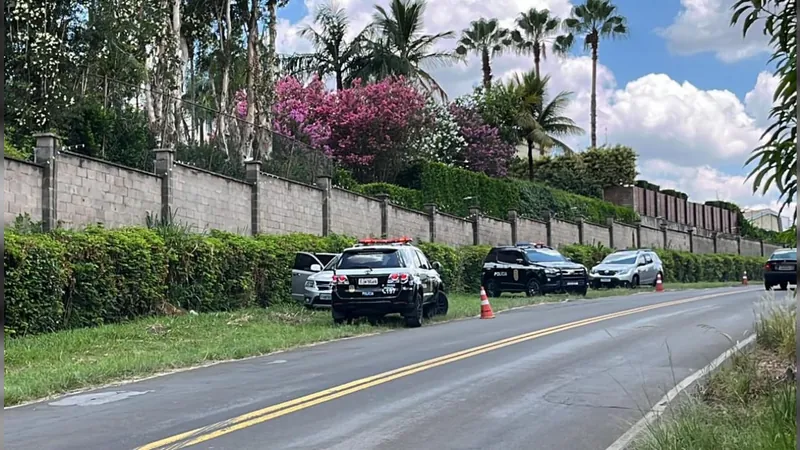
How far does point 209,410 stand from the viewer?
10.1 m

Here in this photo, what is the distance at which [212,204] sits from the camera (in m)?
25.2

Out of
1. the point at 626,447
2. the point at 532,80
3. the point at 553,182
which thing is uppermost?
the point at 532,80

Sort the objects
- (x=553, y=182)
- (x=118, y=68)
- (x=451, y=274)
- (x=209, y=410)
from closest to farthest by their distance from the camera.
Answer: (x=209, y=410)
(x=118, y=68)
(x=451, y=274)
(x=553, y=182)

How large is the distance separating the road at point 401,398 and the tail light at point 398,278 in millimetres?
1951

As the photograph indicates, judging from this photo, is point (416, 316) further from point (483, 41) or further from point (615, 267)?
point (483, 41)

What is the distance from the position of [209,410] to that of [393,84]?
32.9m

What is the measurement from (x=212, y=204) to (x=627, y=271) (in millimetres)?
20266

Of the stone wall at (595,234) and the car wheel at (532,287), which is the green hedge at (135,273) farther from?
the stone wall at (595,234)

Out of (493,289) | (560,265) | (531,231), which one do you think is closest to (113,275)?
(493,289)

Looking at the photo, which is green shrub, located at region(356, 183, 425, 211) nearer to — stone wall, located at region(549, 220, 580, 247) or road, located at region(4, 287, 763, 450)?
stone wall, located at region(549, 220, 580, 247)

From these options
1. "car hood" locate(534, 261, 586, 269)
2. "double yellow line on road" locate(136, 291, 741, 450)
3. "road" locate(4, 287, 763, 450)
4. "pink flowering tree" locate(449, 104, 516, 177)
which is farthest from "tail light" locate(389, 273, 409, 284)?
"pink flowering tree" locate(449, 104, 516, 177)

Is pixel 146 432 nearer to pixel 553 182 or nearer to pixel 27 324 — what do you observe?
pixel 27 324

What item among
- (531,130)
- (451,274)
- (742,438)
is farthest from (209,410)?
(531,130)

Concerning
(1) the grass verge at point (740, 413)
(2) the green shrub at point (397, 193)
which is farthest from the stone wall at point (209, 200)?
(1) the grass verge at point (740, 413)
